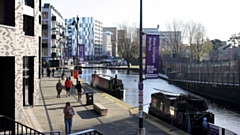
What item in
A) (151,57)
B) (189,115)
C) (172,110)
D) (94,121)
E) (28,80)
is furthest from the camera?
Answer: (28,80)

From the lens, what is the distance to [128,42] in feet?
497

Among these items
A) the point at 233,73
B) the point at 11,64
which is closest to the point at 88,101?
the point at 11,64

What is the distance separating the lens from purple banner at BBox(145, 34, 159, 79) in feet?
65.1

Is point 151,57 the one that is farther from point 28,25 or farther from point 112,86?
point 112,86

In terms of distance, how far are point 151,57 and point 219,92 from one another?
3405 cm

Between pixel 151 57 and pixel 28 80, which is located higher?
pixel 151 57

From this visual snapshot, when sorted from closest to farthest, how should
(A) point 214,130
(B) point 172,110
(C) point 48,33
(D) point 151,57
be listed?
1. (A) point 214,130
2. (D) point 151,57
3. (B) point 172,110
4. (C) point 48,33

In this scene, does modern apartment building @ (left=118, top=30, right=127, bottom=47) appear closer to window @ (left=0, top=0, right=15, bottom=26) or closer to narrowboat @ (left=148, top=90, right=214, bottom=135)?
narrowboat @ (left=148, top=90, right=214, bottom=135)

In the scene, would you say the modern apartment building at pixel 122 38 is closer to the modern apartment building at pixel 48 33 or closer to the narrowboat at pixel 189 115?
the modern apartment building at pixel 48 33

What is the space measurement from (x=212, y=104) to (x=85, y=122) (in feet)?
81.8

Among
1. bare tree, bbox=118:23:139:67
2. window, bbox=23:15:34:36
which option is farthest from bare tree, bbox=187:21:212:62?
window, bbox=23:15:34:36

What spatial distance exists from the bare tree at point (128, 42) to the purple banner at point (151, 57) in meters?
125

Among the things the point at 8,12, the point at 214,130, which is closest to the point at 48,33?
the point at 8,12

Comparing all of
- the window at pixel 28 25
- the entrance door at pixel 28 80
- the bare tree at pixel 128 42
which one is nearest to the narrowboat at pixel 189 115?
the entrance door at pixel 28 80
